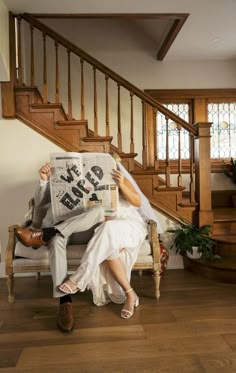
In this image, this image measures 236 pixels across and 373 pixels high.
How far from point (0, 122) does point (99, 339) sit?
216cm

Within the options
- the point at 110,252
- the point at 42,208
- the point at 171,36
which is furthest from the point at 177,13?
the point at 110,252

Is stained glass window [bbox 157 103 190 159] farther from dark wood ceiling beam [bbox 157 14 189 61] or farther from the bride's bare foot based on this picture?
the bride's bare foot

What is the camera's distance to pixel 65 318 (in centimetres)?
202

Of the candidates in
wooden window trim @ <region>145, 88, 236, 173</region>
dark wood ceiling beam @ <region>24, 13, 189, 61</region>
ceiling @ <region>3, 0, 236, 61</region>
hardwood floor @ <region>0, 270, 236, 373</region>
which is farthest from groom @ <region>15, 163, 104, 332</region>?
wooden window trim @ <region>145, 88, 236, 173</region>

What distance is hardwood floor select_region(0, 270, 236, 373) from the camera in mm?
1629

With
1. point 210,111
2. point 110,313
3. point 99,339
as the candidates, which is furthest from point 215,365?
point 210,111

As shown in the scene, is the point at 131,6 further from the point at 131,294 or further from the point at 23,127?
the point at 131,294

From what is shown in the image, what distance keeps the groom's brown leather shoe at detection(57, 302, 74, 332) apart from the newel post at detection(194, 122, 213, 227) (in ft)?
5.48

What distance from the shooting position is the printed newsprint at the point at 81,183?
2268 millimetres

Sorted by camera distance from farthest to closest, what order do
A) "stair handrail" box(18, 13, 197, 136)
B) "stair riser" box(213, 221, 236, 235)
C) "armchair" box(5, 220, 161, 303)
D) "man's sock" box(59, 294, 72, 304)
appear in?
1. "stair riser" box(213, 221, 236, 235)
2. "stair handrail" box(18, 13, 197, 136)
3. "armchair" box(5, 220, 161, 303)
4. "man's sock" box(59, 294, 72, 304)

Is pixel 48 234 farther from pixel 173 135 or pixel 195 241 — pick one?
pixel 173 135

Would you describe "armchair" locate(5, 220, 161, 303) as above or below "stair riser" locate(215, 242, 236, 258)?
above

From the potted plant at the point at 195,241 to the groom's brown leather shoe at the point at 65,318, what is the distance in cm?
135

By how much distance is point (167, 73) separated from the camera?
476 cm
